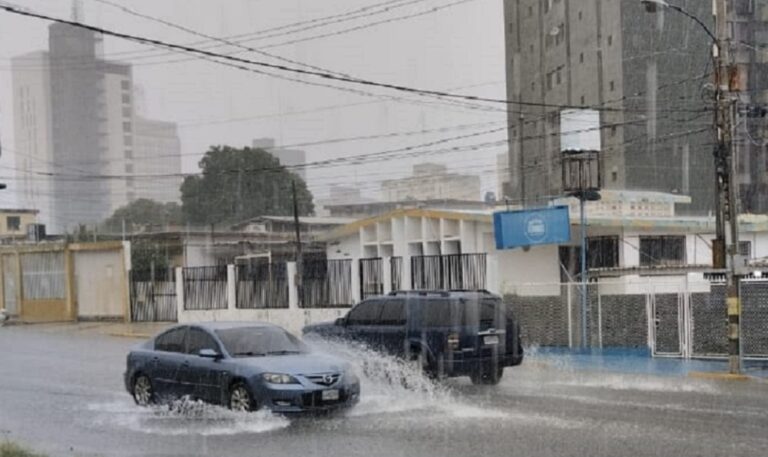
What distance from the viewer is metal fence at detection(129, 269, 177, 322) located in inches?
1420

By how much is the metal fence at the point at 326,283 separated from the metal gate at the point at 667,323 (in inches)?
414

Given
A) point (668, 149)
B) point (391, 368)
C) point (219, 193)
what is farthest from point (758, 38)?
point (391, 368)

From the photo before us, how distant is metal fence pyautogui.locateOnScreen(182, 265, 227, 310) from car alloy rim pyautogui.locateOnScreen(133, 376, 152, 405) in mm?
18820

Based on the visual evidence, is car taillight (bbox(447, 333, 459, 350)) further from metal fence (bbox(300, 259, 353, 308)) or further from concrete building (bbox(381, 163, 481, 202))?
concrete building (bbox(381, 163, 481, 202))

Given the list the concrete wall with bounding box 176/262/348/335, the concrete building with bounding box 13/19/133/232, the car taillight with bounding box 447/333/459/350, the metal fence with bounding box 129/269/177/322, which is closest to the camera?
the car taillight with bounding box 447/333/459/350

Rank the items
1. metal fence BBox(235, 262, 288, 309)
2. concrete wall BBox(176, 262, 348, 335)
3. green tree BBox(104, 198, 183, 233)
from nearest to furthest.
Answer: concrete wall BBox(176, 262, 348, 335), metal fence BBox(235, 262, 288, 309), green tree BBox(104, 198, 183, 233)

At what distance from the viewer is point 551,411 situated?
1252cm

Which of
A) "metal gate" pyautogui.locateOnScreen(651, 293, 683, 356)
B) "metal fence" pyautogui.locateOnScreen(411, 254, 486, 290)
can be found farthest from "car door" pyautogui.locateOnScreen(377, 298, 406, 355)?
"metal fence" pyautogui.locateOnScreen(411, 254, 486, 290)

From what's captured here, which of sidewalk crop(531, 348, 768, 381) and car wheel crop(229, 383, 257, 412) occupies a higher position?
car wheel crop(229, 383, 257, 412)

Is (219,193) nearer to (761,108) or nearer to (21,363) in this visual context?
(21,363)

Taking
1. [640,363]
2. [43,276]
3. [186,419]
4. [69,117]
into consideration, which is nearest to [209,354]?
[186,419]

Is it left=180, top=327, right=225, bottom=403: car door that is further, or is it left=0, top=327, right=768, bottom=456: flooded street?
left=180, top=327, right=225, bottom=403: car door

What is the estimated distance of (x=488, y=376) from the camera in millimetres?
16094

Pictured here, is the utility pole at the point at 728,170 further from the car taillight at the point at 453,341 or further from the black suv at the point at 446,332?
the car taillight at the point at 453,341
